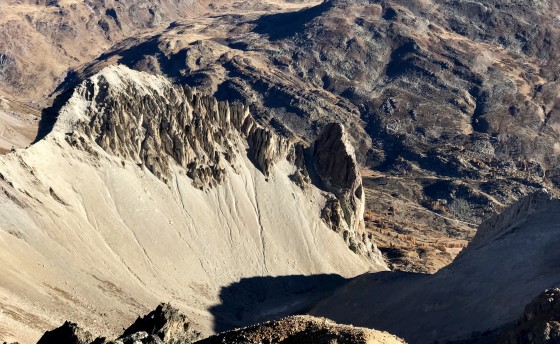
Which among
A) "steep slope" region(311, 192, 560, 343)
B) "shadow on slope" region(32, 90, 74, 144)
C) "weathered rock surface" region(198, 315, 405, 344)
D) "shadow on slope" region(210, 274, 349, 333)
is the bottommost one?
"shadow on slope" region(210, 274, 349, 333)

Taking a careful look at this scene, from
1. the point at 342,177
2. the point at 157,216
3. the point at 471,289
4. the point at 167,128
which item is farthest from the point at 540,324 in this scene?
the point at 342,177

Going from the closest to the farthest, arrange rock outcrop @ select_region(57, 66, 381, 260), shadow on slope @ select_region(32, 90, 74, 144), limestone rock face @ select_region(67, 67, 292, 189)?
shadow on slope @ select_region(32, 90, 74, 144) → limestone rock face @ select_region(67, 67, 292, 189) → rock outcrop @ select_region(57, 66, 381, 260)

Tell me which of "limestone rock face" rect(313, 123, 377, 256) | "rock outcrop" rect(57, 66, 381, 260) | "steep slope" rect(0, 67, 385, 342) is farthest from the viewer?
"limestone rock face" rect(313, 123, 377, 256)

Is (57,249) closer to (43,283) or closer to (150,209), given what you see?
(43,283)

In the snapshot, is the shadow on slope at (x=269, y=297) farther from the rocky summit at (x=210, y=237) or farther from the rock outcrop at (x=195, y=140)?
the rock outcrop at (x=195, y=140)

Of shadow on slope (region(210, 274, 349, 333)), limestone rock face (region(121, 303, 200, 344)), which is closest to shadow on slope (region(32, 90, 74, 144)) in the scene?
shadow on slope (region(210, 274, 349, 333))

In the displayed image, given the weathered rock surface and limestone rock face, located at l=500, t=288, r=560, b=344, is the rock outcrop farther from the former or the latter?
the weathered rock surface
